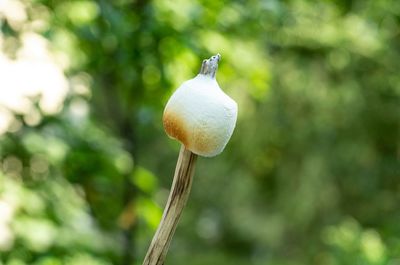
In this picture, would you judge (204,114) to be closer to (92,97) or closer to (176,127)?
(176,127)

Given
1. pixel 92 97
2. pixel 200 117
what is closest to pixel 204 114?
pixel 200 117

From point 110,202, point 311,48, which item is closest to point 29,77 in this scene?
point 110,202

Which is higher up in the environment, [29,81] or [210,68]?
[29,81]

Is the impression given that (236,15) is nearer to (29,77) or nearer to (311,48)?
(29,77)

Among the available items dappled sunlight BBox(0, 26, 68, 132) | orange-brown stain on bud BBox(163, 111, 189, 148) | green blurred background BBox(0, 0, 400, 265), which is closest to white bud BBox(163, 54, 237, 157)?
orange-brown stain on bud BBox(163, 111, 189, 148)

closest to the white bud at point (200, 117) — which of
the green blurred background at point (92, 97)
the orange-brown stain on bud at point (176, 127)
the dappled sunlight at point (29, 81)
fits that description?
the orange-brown stain on bud at point (176, 127)

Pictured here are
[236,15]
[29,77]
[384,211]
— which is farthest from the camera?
[384,211]
